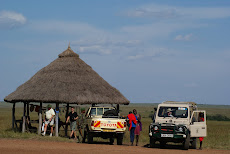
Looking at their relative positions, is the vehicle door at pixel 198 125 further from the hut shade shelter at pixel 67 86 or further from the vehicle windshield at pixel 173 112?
the hut shade shelter at pixel 67 86

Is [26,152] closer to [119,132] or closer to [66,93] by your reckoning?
[119,132]

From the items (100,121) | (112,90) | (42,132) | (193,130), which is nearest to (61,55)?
(112,90)

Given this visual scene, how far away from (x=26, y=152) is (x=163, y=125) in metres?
6.48

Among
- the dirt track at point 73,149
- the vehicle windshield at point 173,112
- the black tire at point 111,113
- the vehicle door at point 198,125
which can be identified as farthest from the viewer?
the black tire at point 111,113

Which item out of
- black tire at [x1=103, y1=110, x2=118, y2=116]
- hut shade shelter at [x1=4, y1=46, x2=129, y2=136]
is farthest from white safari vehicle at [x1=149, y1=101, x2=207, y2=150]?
hut shade shelter at [x1=4, y1=46, x2=129, y2=136]

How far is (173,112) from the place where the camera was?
68.0 ft

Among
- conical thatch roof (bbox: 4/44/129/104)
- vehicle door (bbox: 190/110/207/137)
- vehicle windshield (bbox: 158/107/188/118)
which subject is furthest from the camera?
conical thatch roof (bbox: 4/44/129/104)

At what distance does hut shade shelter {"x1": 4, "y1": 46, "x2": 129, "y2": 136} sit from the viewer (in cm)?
2600

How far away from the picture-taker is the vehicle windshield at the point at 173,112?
20.3 meters

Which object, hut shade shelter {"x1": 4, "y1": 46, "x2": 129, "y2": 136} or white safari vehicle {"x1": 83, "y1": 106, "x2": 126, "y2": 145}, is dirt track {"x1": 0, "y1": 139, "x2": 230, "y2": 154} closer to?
white safari vehicle {"x1": 83, "y1": 106, "x2": 126, "y2": 145}

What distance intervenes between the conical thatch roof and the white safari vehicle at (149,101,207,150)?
255 inches

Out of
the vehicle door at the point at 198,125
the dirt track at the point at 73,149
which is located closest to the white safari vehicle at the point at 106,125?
the dirt track at the point at 73,149

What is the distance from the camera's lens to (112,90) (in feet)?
93.5

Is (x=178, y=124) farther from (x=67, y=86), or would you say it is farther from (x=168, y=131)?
(x=67, y=86)
